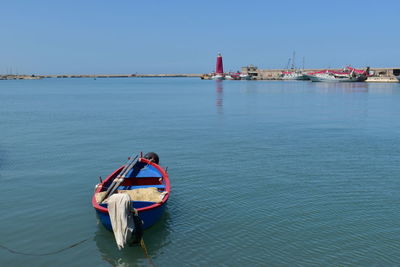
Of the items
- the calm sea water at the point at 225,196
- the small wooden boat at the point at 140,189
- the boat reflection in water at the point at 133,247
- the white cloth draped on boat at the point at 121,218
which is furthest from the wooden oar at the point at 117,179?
the white cloth draped on boat at the point at 121,218

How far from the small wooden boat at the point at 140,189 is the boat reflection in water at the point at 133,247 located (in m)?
0.55

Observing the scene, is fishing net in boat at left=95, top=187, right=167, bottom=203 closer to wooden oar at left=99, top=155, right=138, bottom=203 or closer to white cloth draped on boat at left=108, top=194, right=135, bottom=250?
wooden oar at left=99, top=155, right=138, bottom=203

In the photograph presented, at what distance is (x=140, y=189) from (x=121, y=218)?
325cm

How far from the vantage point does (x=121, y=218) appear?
41.5 ft

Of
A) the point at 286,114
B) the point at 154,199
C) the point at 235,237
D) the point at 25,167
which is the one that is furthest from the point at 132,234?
the point at 286,114

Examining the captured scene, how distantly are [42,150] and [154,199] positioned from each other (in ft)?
58.1

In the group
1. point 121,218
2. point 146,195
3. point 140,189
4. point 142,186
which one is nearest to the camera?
point 121,218

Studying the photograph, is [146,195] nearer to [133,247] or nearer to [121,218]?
[133,247]

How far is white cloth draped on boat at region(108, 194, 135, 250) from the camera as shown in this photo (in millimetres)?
12609

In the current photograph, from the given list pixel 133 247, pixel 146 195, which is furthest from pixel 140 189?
pixel 133 247

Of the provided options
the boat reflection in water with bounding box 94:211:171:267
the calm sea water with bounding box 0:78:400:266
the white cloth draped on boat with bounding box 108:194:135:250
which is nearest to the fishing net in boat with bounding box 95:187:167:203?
the boat reflection in water with bounding box 94:211:171:267

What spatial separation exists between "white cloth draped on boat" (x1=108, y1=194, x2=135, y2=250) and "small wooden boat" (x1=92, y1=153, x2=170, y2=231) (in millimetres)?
482

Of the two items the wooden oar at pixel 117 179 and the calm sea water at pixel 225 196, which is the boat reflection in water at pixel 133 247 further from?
the wooden oar at pixel 117 179

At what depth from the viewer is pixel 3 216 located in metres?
16.4
